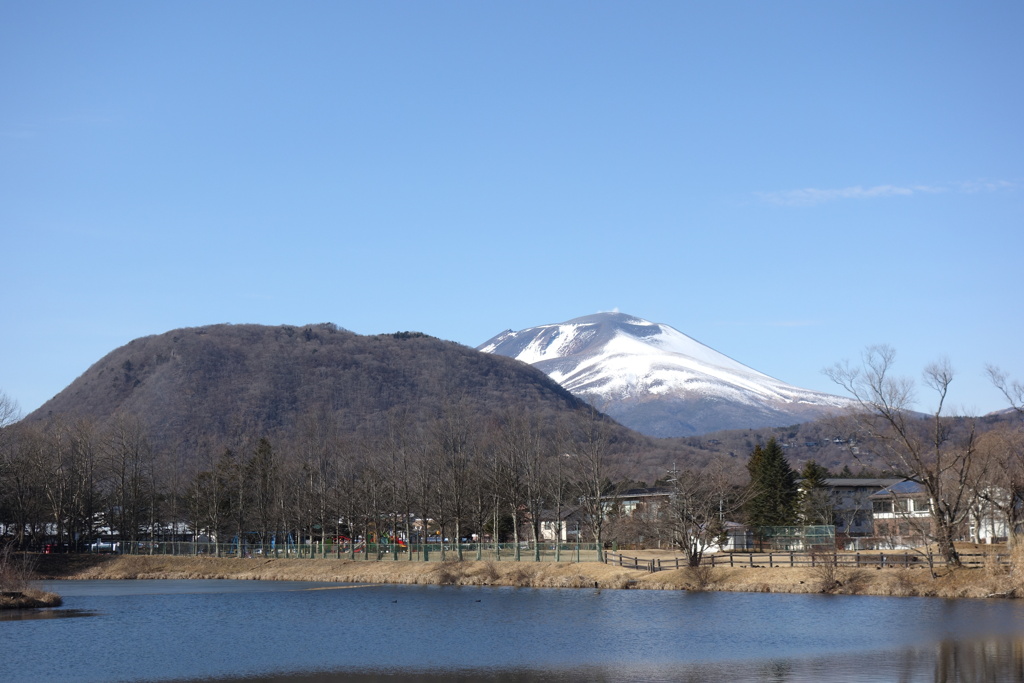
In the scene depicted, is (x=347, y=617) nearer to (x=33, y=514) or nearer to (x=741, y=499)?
(x=741, y=499)

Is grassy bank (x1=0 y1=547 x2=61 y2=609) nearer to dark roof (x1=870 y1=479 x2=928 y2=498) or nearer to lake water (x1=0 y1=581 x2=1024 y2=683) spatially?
lake water (x1=0 y1=581 x2=1024 y2=683)

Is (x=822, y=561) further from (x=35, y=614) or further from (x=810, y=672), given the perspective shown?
(x=35, y=614)

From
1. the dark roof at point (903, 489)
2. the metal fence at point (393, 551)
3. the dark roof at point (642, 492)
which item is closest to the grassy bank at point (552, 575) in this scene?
the metal fence at point (393, 551)

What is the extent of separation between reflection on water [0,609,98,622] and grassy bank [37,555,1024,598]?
23.2 meters

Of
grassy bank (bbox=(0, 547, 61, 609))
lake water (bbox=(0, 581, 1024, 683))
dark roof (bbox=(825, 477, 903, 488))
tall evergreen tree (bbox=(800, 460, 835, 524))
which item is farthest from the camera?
dark roof (bbox=(825, 477, 903, 488))

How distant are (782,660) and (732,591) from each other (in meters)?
22.2

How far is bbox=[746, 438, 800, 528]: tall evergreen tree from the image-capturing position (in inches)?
3150

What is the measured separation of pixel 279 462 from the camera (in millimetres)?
100812

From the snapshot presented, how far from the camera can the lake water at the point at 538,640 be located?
26.8m

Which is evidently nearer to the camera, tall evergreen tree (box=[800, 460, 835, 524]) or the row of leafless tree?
the row of leafless tree

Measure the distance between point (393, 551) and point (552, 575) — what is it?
23208 millimetres

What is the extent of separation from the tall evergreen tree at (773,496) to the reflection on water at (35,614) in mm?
51263

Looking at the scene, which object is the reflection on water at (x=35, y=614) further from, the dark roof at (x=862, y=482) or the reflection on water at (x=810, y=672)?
the dark roof at (x=862, y=482)

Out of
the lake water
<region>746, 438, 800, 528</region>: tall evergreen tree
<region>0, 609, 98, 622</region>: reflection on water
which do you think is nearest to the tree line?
<region>746, 438, 800, 528</region>: tall evergreen tree
